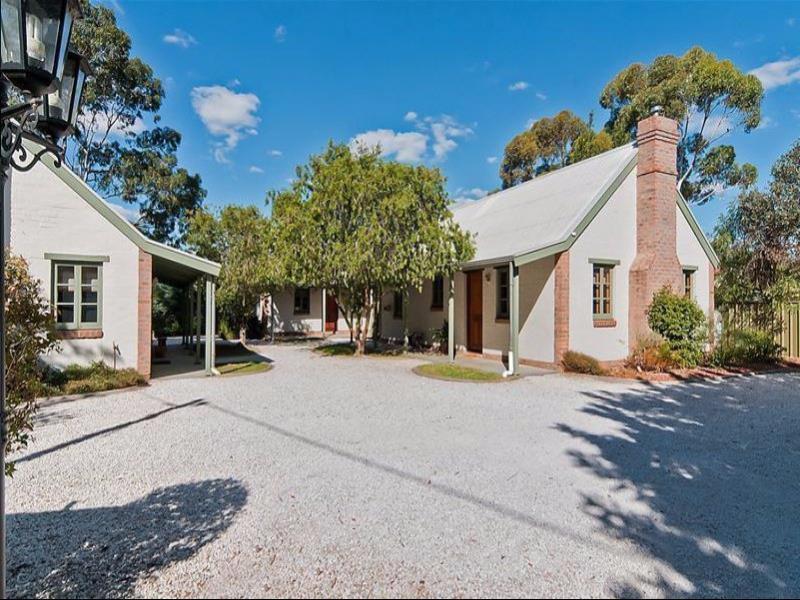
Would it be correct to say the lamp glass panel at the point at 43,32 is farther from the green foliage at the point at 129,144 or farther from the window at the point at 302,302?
the green foliage at the point at 129,144

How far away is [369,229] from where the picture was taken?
11711 millimetres

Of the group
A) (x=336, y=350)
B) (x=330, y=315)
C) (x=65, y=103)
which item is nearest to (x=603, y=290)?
(x=336, y=350)

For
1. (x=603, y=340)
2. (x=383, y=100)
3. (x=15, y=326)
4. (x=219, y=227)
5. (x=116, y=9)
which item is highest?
(x=116, y=9)

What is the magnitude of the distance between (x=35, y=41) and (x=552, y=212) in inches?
477

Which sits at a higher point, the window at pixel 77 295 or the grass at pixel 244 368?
the window at pixel 77 295

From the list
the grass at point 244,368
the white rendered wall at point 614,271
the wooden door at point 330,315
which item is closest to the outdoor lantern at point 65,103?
the grass at point 244,368

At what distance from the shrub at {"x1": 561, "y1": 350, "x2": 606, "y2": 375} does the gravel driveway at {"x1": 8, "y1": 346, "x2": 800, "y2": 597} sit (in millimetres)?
3180

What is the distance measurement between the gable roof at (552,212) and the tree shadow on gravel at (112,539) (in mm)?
8441

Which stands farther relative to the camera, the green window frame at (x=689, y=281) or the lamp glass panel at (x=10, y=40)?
the green window frame at (x=689, y=281)

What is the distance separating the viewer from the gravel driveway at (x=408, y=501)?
9.14 ft

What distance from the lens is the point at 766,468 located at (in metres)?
4.68

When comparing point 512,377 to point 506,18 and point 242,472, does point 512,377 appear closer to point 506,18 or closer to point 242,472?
point 242,472

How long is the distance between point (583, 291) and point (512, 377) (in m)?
3.14

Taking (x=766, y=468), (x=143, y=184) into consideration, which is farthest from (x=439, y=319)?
(x=143, y=184)
